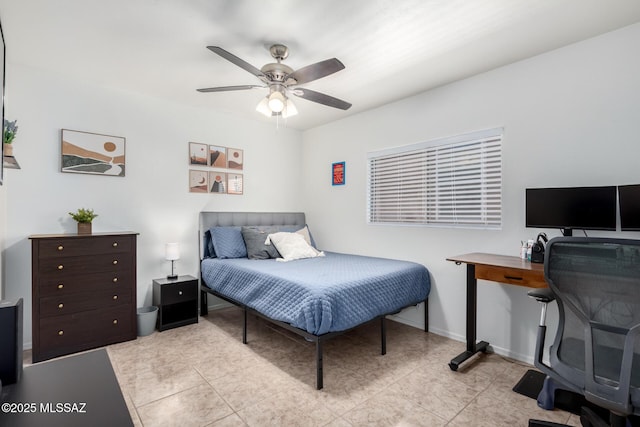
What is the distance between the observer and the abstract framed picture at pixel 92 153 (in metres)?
3.12

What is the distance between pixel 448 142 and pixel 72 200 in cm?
383

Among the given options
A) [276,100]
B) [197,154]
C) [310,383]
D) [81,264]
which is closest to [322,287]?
[310,383]

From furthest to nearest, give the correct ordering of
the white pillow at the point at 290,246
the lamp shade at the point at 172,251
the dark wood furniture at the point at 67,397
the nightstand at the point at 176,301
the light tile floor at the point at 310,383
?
the white pillow at the point at 290,246 → the lamp shade at the point at 172,251 → the nightstand at the point at 176,301 → the light tile floor at the point at 310,383 → the dark wood furniture at the point at 67,397

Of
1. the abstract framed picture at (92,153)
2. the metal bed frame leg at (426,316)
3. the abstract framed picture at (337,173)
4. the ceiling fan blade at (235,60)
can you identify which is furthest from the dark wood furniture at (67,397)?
the abstract framed picture at (337,173)

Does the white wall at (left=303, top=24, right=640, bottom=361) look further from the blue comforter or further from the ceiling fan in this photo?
the ceiling fan

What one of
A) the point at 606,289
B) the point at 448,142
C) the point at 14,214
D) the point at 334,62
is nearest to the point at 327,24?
the point at 334,62

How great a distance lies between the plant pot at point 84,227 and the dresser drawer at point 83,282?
42 centimetres

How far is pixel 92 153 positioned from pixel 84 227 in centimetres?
80

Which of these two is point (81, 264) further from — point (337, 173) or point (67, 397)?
point (337, 173)

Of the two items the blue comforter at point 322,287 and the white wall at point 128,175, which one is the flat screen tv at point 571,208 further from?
the white wall at point 128,175

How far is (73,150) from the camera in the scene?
10.3ft

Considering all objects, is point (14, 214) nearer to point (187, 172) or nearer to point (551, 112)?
point (187, 172)

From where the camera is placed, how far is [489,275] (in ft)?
7.86

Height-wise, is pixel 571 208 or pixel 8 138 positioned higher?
pixel 8 138
